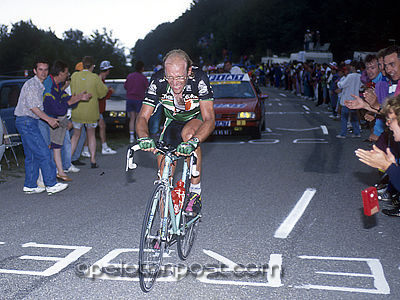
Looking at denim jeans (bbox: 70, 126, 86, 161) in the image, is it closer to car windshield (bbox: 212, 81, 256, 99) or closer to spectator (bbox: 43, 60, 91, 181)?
spectator (bbox: 43, 60, 91, 181)

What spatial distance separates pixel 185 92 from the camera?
4680mm

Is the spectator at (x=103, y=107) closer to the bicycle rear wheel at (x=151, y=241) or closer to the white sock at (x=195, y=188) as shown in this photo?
the white sock at (x=195, y=188)

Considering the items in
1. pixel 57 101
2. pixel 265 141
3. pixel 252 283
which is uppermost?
pixel 57 101

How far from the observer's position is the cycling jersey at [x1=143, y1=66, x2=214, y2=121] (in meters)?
4.63

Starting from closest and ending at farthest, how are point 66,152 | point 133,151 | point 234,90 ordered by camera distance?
point 133,151
point 66,152
point 234,90

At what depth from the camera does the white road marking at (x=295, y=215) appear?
5.53 meters

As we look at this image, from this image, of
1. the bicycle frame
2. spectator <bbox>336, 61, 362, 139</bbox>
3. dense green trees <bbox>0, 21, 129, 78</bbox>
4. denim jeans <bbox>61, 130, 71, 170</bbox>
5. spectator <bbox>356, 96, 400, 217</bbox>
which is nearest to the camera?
spectator <bbox>356, 96, 400, 217</bbox>

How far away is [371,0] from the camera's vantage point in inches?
1925

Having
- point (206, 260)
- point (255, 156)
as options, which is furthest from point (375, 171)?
point (206, 260)

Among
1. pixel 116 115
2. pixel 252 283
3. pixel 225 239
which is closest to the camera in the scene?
pixel 252 283

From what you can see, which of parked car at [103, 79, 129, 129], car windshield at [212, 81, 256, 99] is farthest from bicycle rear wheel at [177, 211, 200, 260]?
parked car at [103, 79, 129, 129]

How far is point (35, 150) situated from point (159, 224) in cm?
432

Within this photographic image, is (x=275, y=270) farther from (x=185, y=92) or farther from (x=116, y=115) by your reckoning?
(x=116, y=115)

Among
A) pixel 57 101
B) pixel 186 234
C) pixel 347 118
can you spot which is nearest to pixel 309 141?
pixel 347 118
